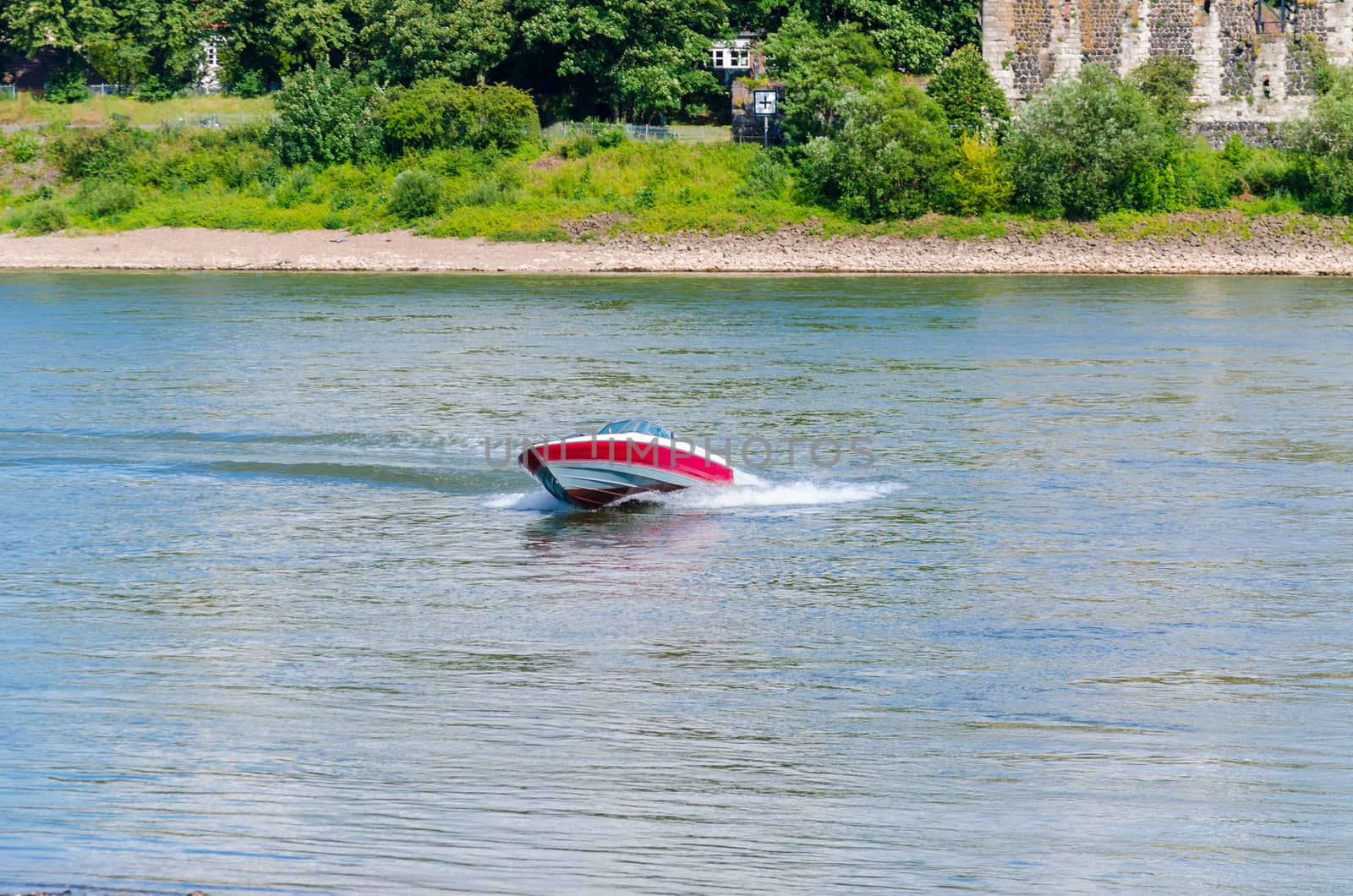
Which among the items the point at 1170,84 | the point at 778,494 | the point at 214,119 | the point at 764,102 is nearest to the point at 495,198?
the point at 764,102

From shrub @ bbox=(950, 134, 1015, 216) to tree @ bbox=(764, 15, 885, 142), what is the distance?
6.73 metres

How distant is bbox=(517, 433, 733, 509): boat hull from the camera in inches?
1097

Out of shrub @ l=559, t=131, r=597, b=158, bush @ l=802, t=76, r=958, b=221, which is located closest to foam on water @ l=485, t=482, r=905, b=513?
bush @ l=802, t=76, r=958, b=221

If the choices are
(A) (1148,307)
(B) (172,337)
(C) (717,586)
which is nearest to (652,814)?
(C) (717,586)

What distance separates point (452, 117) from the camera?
3374 inches

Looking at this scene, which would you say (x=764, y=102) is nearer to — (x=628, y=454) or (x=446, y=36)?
(x=446, y=36)

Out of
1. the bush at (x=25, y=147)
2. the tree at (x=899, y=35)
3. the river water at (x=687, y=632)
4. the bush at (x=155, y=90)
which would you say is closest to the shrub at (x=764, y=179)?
the tree at (x=899, y=35)

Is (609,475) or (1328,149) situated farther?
(1328,149)

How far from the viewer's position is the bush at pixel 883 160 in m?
79.6

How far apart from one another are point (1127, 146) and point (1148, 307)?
68.3 feet

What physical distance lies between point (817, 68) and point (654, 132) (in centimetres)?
939

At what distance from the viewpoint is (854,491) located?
1174 inches

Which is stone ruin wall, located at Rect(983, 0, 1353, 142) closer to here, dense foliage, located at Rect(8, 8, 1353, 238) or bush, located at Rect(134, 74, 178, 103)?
dense foliage, located at Rect(8, 8, 1353, 238)

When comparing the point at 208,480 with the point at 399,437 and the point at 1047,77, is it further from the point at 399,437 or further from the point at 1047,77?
the point at 1047,77
